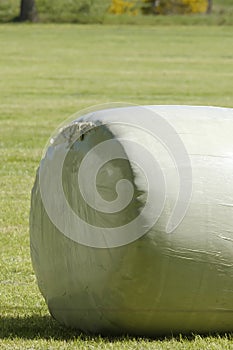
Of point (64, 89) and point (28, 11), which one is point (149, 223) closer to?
point (64, 89)

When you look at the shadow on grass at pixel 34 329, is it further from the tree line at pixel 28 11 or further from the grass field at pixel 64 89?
the tree line at pixel 28 11

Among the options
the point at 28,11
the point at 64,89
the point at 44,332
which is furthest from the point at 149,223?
the point at 28,11

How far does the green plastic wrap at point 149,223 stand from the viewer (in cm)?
452

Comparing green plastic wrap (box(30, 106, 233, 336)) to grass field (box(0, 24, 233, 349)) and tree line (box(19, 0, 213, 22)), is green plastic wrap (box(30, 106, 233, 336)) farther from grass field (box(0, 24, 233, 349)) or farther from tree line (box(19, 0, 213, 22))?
tree line (box(19, 0, 213, 22))

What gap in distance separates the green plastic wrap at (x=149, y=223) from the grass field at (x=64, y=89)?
18 cm

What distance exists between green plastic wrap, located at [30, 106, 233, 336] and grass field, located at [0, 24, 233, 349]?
0.18 m

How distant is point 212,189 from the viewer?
4.56 meters

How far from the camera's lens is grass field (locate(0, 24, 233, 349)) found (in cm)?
522

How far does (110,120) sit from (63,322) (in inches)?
43.1

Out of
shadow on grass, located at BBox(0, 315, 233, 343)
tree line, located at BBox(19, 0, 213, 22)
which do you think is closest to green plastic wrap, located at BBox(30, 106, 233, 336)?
shadow on grass, located at BBox(0, 315, 233, 343)

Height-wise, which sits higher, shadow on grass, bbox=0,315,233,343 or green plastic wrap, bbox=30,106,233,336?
green plastic wrap, bbox=30,106,233,336

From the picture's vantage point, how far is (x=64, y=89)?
21453 millimetres

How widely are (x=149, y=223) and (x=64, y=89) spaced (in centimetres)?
1711

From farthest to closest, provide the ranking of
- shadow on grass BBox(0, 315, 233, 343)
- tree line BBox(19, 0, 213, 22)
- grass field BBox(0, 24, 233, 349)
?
tree line BBox(19, 0, 213, 22) → grass field BBox(0, 24, 233, 349) → shadow on grass BBox(0, 315, 233, 343)
